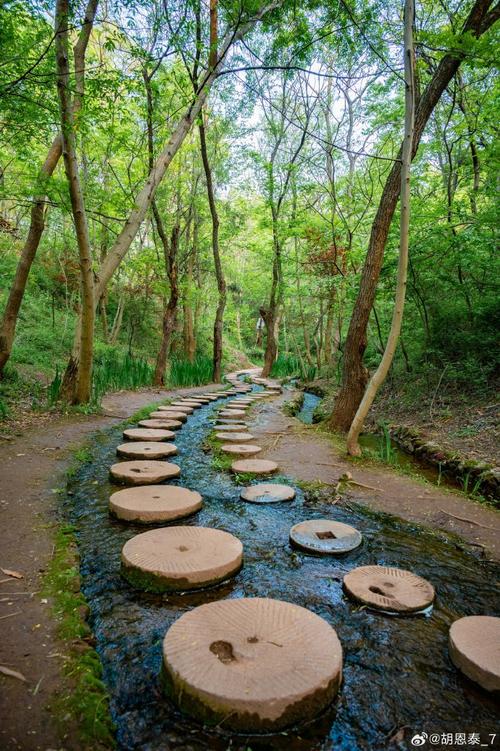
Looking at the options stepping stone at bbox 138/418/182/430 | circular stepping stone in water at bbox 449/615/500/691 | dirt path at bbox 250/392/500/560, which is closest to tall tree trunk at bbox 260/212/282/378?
stepping stone at bbox 138/418/182/430

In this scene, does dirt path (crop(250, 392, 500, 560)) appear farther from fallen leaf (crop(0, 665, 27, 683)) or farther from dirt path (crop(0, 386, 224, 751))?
fallen leaf (crop(0, 665, 27, 683))

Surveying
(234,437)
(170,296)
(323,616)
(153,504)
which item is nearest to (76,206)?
(234,437)

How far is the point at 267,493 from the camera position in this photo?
3.08 m

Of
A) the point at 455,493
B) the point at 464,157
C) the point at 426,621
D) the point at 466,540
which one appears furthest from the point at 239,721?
the point at 464,157

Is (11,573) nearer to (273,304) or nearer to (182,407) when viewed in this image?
(182,407)

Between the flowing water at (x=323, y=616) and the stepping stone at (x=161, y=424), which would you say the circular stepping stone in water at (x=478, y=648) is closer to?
the flowing water at (x=323, y=616)

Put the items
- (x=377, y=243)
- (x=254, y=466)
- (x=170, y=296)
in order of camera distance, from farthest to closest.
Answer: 1. (x=170, y=296)
2. (x=377, y=243)
3. (x=254, y=466)

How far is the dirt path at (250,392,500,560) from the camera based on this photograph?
2721 mm

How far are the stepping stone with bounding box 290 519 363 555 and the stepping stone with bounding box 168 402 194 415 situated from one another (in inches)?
154

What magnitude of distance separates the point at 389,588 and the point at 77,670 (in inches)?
54.7

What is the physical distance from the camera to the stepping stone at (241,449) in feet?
13.7

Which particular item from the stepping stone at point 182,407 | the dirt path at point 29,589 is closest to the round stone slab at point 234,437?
the stepping stone at point 182,407

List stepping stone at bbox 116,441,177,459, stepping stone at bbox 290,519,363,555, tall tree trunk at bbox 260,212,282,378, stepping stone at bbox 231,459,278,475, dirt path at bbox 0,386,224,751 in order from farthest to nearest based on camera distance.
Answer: tall tree trunk at bbox 260,212,282,378 → stepping stone at bbox 116,441,177,459 → stepping stone at bbox 231,459,278,475 → stepping stone at bbox 290,519,363,555 → dirt path at bbox 0,386,224,751

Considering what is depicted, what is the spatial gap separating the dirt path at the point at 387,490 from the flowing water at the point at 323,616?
0.22m
